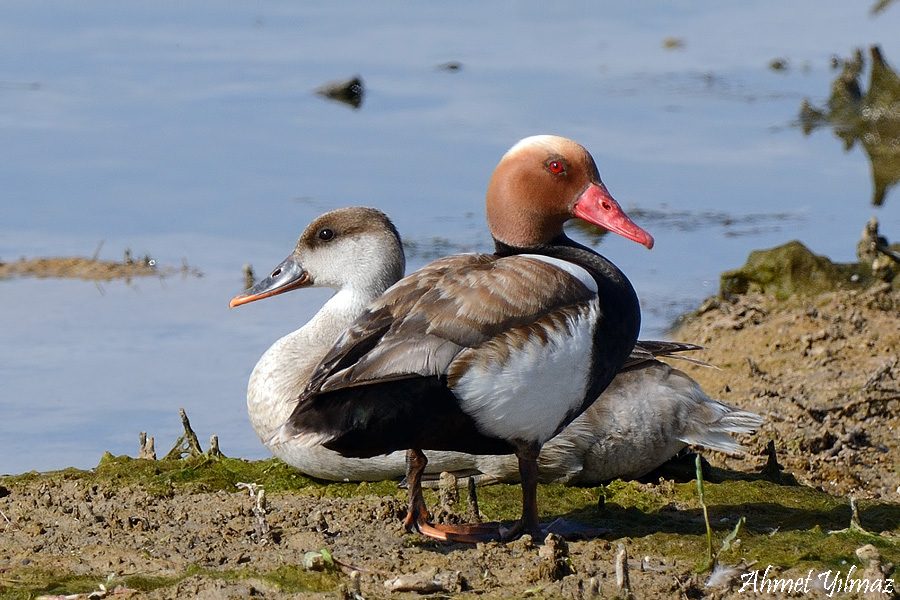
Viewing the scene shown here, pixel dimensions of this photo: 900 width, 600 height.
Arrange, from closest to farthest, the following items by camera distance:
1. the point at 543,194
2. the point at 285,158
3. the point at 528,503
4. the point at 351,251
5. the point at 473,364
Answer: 1. the point at 473,364
2. the point at 528,503
3. the point at 543,194
4. the point at 351,251
5. the point at 285,158

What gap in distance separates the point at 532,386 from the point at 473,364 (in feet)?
0.67

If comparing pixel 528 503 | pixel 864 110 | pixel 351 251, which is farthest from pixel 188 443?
pixel 864 110

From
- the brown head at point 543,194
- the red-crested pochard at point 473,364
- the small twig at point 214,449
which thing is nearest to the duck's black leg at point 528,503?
the red-crested pochard at point 473,364

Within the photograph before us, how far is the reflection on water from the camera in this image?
516 inches

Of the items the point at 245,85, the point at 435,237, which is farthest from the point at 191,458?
the point at 245,85

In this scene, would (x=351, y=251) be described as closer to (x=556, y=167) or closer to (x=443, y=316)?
(x=556, y=167)

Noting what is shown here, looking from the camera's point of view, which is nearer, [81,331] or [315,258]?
[315,258]

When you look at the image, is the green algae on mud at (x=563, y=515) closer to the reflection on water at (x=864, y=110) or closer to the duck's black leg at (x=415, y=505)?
the duck's black leg at (x=415, y=505)

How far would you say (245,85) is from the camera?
44.1ft

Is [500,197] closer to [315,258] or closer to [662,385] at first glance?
[662,385]

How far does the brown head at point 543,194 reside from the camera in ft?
15.7

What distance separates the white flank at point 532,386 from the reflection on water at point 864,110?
30.2ft

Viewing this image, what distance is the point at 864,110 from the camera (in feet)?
45.2

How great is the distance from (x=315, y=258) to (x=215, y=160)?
5081 mm
